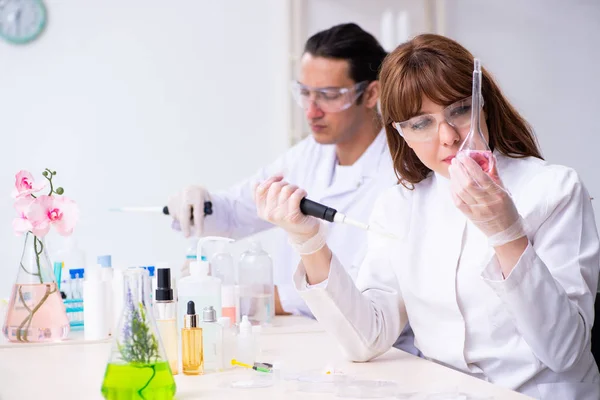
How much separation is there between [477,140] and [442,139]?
0.14 m

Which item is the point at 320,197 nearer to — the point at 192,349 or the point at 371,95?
the point at 371,95

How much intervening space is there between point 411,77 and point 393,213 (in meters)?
0.36

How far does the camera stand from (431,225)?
5.62 feet

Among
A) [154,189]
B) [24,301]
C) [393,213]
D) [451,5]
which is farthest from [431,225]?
[451,5]

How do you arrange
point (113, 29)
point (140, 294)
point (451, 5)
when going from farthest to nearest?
point (451, 5)
point (113, 29)
point (140, 294)

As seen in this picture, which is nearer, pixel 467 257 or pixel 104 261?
pixel 467 257

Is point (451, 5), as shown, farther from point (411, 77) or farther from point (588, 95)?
point (411, 77)

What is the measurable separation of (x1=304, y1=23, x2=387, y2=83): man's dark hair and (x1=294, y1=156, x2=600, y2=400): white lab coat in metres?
1.11

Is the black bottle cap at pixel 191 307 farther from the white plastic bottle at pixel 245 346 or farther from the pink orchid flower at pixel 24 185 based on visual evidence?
the pink orchid flower at pixel 24 185

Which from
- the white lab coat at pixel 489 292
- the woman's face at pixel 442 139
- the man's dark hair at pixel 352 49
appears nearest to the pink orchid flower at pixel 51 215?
the white lab coat at pixel 489 292

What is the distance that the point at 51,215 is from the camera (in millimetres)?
1771

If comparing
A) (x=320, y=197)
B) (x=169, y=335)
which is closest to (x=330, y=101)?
(x=320, y=197)

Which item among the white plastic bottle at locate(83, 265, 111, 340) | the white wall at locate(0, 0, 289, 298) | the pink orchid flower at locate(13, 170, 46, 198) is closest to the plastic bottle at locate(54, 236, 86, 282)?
the white plastic bottle at locate(83, 265, 111, 340)

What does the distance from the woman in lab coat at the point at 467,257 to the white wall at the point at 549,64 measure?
2948 millimetres
